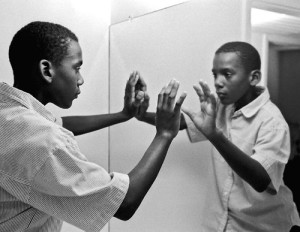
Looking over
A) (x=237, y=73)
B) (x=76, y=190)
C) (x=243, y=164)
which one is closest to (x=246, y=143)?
(x=243, y=164)

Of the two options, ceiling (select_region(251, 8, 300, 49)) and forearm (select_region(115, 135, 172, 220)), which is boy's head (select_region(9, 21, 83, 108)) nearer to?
forearm (select_region(115, 135, 172, 220))

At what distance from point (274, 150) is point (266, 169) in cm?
4

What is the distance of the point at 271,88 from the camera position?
2.83 ft

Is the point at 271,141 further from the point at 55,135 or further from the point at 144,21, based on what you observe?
the point at 144,21

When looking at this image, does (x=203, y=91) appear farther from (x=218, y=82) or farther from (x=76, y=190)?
(x=76, y=190)

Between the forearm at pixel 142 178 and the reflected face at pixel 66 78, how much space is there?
0.74 feet

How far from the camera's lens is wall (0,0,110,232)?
1.48 metres

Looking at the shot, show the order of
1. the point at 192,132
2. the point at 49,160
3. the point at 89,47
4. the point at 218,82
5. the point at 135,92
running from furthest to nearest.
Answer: the point at 89,47 → the point at 135,92 → the point at 192,132 → the point at 218,82 → the point at 49,160

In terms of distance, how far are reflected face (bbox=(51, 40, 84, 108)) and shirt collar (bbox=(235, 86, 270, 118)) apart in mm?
365

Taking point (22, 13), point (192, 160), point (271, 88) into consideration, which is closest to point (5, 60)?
point (22, 13)

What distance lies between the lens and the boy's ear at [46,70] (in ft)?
2.86

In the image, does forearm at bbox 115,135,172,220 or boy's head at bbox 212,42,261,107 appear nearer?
forearm at bbox 115,135,172,220

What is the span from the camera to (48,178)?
0.73 meters

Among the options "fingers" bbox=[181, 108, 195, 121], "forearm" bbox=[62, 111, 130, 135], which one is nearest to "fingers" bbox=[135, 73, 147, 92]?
"forearm" bbox=[62, 111, 130, 135]
